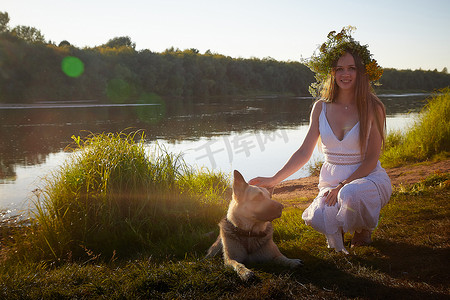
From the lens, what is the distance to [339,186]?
3.95 metres

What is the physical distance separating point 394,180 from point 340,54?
16.6 feet

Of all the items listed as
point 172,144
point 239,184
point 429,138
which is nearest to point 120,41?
point 172,144

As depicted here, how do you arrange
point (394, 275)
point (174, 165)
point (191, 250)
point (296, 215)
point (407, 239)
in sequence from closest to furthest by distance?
1. point (394, 275)
2. point (407, 239)
3. point (191, 250)
4. point (296, 215)
5. point (174, 165)

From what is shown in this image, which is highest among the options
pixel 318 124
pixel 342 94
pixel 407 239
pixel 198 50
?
A: pixel 198 50

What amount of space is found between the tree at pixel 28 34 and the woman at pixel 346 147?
5081 cm

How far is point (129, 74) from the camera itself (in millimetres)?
51469

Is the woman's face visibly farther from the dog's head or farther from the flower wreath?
the dog's head

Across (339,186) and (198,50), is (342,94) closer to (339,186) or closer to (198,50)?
(339,186)

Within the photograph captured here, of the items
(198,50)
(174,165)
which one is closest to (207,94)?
(198,50)

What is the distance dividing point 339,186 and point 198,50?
3692 inches

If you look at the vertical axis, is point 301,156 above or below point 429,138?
above

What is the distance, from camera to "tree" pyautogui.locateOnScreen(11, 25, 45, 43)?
4707cm

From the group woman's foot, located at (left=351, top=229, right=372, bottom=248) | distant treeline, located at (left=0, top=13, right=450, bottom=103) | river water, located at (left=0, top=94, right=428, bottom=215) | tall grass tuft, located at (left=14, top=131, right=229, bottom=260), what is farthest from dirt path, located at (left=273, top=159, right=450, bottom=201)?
distant treeline, located at (left=0, top=13, right=450, bottom=103)

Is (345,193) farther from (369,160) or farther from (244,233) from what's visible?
(244,233)
